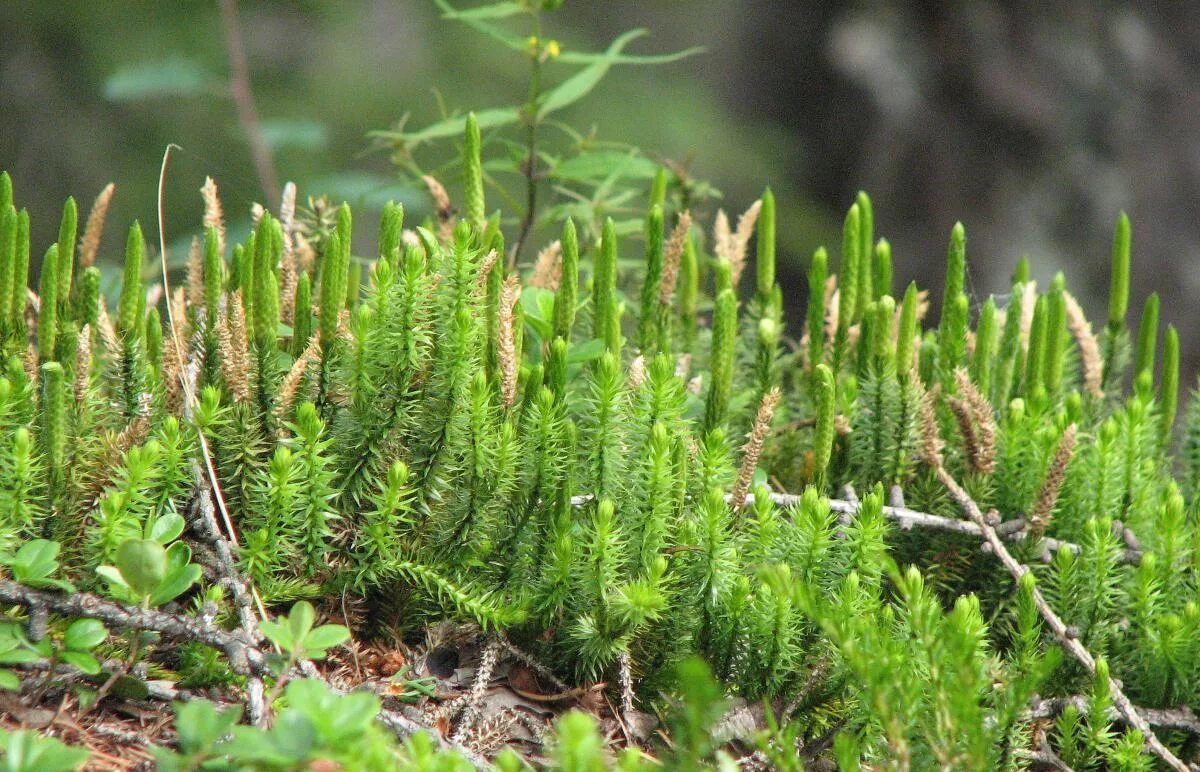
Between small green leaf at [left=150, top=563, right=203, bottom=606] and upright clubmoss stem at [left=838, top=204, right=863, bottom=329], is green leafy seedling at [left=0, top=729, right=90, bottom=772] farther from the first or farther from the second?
upright clubmoss stem at [left=838, top=204, right=863, bottom=329]

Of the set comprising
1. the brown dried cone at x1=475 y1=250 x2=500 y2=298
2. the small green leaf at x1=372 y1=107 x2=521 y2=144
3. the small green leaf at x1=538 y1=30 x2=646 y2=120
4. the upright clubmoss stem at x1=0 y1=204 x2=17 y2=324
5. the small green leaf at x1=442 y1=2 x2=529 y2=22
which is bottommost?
the upright clubmoss stem at x1=0 y1=204 x2=17 y2=324

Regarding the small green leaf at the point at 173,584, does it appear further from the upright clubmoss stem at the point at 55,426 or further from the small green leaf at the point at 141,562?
the upright clubmoss stem at the point at 55,426

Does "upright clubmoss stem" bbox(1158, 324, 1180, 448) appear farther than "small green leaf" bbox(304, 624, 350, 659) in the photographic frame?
Yes

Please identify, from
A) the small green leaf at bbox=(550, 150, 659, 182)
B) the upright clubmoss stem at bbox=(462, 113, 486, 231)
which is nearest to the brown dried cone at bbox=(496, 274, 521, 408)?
the upright clubmoss stem at bbox=(462, 113, 486, 231)

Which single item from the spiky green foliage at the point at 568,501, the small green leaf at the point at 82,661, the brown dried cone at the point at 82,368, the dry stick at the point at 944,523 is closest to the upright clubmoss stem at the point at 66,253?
the spiky green foliage at the point at 568,501

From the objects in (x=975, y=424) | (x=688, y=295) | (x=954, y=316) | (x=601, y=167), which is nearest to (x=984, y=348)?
(x=954, y=316)

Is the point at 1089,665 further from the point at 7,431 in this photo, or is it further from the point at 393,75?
the point at 393,75
